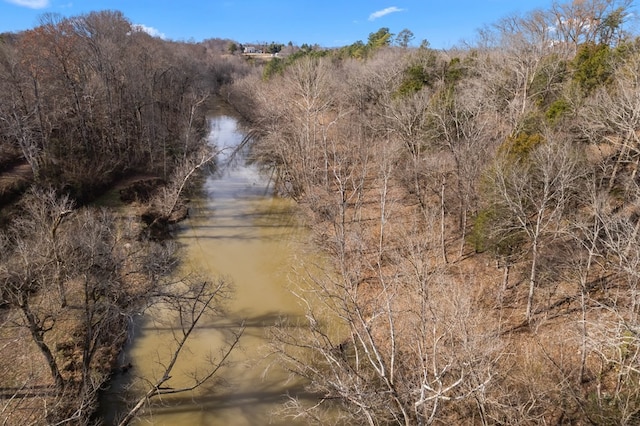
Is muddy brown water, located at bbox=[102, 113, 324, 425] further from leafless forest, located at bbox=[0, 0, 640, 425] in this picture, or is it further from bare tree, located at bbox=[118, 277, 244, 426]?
leafless forest, located at bbox=[0, 0, 640, 425]

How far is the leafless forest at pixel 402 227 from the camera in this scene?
10516 mm

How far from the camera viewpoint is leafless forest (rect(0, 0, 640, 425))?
10516 mm

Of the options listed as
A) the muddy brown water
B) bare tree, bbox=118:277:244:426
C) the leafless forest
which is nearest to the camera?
the leafless forest

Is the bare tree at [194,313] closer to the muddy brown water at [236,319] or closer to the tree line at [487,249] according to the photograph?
the muddy brown water at [236,319]

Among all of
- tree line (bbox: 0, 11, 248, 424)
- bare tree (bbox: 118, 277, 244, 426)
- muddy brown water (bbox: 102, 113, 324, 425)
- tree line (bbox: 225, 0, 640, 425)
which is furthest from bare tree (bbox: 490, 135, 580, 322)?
tree line (bbox: 0, 11, 248, 424)

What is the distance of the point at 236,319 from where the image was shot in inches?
647

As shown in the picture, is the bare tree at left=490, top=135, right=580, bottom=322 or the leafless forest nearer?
the leafless forest

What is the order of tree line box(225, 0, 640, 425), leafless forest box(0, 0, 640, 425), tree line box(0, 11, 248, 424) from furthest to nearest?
tree line box(0, 11, 248, 424) < leafless forest box(0, 0, 640, 425) < tree line box(225, 0, 640, 425)

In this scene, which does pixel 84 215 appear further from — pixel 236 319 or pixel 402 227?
pixel 402 227

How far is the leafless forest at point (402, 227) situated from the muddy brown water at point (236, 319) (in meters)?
0.93

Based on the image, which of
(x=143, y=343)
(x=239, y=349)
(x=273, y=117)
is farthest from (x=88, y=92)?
(x=239, y=349)

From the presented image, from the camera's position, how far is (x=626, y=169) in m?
18.0

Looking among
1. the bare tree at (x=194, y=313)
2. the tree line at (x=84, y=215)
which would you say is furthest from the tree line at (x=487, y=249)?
the tree line at (x=84, y=215)

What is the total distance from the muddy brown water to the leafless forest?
0.93 meters
